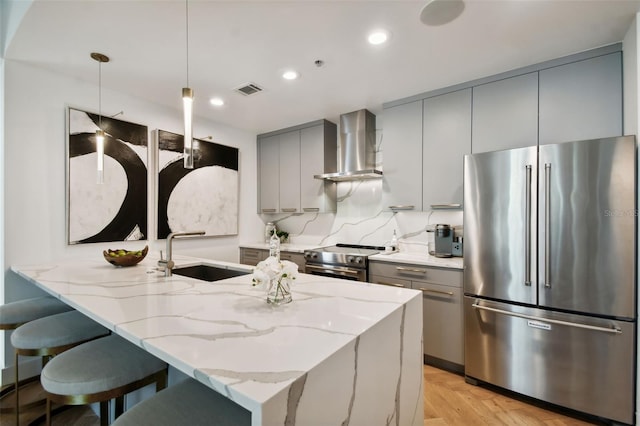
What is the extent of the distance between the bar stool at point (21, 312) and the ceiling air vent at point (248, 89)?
85.8 inches

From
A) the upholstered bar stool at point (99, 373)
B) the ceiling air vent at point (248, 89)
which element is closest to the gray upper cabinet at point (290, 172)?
the ceiling air vent at point (248, 89)

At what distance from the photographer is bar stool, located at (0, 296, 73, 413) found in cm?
184

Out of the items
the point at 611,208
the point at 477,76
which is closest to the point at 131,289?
the point at 611,208

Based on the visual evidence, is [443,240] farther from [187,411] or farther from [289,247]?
[187,411]

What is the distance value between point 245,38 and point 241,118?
176cm

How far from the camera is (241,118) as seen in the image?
3.68m

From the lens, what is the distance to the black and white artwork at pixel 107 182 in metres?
2.59

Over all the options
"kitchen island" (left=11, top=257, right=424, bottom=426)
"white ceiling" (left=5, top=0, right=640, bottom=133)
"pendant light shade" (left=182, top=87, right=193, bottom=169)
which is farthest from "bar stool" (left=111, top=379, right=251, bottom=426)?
"white ceiling" (left=5, top=0, right=640, bottom=133)

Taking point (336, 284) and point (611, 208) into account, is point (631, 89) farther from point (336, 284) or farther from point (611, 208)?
point (336, 284)

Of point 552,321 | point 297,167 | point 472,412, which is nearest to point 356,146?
point 297,167

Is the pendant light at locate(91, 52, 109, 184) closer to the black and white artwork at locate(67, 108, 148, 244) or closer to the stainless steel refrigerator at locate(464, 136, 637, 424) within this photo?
the black and white artwork at locate(67, 108, 148, 244)

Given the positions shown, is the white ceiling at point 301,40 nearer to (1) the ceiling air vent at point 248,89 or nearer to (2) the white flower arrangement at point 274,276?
(1) the ceiling air vent at point 248,89

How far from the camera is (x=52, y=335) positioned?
60.4 inches

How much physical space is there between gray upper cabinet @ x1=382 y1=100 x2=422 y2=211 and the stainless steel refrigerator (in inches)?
26.9
